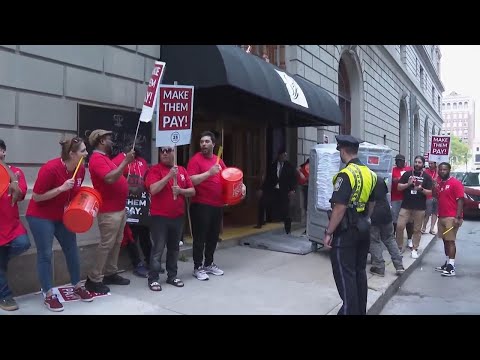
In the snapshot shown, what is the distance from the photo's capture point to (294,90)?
29.9 ft

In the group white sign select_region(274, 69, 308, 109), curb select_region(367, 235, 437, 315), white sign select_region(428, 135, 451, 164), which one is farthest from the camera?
white sign select_region(428, 135, 451, 164)

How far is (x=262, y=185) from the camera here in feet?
33.7

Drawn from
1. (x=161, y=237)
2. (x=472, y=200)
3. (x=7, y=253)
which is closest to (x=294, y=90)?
(x=161, y=237)

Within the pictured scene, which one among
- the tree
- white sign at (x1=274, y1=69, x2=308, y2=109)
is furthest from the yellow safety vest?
the tree

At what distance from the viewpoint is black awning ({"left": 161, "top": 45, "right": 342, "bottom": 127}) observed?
6.55 metres

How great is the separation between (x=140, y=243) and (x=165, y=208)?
1167 millimetres

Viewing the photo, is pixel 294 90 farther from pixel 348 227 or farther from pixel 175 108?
pixel 348 227

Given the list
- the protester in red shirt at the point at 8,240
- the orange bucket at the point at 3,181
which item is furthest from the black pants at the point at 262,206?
the orange bucket at the point at 3,181

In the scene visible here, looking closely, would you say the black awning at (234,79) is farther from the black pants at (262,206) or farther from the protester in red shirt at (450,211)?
the protester in red shirt at (450,211)

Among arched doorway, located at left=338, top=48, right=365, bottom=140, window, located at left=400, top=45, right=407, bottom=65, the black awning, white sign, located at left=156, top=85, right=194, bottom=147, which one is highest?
window, located at left=400, top=45, right=407, bottom=65

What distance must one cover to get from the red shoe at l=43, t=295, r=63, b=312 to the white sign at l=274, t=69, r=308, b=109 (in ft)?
19.1

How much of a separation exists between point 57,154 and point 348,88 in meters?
13.5

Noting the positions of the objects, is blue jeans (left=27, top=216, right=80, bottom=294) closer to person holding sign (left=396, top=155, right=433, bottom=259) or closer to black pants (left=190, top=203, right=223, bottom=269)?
black pants (left=190, top=203, right=223, bottom=269)

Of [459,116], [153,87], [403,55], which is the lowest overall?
[153,87]
